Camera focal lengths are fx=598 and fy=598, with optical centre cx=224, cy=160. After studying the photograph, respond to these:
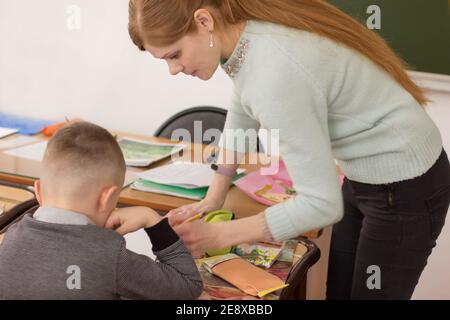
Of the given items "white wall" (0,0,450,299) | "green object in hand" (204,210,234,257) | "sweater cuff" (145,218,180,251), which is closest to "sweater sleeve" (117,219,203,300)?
"sweater cuff" (145,218,180,251)

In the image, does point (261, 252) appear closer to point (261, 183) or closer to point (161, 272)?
point (161, 272)

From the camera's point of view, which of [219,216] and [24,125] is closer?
[219,216]

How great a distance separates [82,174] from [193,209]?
535 mm

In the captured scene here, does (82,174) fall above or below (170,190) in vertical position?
above

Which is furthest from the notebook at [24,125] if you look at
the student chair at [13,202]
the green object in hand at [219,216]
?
the green object in hand at [219,216]

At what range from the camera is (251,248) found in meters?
1.55

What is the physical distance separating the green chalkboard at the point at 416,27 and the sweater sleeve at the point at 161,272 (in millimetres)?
1658

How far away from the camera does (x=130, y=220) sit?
133cm

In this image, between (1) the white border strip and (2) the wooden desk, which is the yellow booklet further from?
(1) the white border strip

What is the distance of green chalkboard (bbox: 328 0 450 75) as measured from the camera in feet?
8.13

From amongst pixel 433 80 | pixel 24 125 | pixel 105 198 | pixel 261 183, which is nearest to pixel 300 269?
pixel 105 198

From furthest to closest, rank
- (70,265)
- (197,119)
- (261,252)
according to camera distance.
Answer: (197,119) < (261,252) < (70,265)
